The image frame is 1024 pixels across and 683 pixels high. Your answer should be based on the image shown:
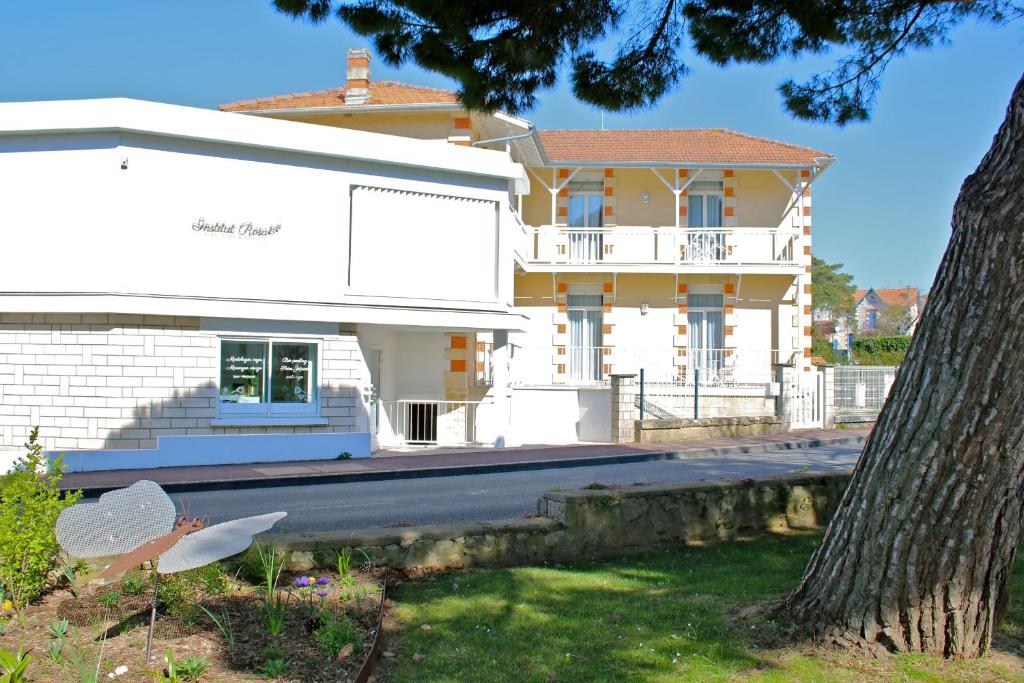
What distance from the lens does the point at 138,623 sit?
16.5 ft

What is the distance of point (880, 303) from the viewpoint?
358ft

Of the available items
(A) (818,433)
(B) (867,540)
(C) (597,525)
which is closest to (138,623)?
(C) (597,525)

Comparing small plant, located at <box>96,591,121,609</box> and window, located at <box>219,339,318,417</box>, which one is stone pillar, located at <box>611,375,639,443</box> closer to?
window, located at <box>219,339,318,417</box>

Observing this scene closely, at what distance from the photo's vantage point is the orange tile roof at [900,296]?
89.3 m

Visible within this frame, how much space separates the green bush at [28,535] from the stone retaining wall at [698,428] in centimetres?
1620

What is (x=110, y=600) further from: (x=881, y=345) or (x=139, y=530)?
(x=881, y=345)

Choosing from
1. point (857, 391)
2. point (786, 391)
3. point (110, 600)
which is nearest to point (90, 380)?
point (110, 600)

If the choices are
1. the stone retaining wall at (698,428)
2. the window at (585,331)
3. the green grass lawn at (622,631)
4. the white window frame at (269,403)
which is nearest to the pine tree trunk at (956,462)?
the green grass lawn at (622,631)

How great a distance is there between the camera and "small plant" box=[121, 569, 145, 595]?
215 inches

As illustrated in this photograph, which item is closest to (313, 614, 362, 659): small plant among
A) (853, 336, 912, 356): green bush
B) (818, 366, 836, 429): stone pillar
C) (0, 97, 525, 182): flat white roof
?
(0, 97, 525, 182): flat white roof

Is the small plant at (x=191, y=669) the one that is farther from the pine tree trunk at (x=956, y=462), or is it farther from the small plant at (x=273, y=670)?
the pine tree trunk at (x=956, y=462)

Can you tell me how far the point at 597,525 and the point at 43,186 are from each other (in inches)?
519

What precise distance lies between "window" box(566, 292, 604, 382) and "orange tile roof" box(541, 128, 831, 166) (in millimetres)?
4264

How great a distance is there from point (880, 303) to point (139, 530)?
373ft
